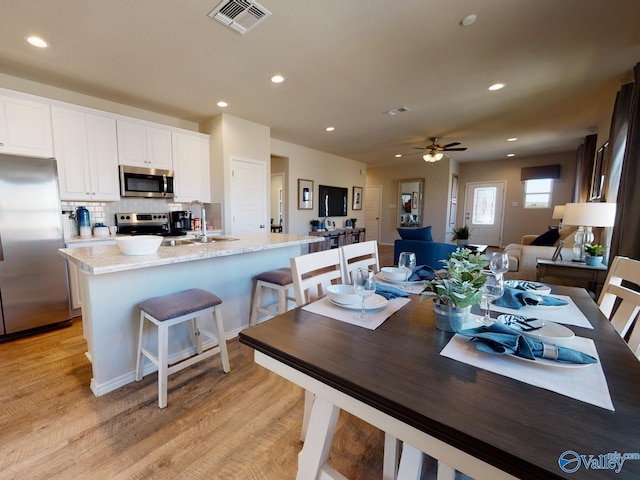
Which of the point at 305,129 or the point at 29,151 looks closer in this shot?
the point at 29,151

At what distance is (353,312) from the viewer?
46.3 inches

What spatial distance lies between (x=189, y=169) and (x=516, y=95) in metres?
4.47

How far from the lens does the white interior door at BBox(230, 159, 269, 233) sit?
429 cm

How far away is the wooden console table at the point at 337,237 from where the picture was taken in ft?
20.1

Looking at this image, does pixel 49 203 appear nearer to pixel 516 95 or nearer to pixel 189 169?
pixel 189 169

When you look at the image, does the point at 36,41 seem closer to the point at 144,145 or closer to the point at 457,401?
the point at 144,145

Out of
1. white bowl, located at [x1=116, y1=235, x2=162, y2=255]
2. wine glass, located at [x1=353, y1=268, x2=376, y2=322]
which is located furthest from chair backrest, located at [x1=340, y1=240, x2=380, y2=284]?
white bowl, located at [x1=116, y1=235, x2=162, y2=255]

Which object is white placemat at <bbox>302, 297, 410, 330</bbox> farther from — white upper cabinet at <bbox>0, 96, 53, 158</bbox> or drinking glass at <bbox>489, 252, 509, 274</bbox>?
white upper cabinet at <bbox>0, 96, 53, 158</bbox>

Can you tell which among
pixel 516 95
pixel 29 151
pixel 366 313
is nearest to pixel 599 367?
pixel 366 313

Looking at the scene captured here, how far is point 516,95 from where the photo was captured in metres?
3.39

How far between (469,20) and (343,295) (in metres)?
2.25

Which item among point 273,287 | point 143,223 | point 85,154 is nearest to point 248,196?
point 143,223

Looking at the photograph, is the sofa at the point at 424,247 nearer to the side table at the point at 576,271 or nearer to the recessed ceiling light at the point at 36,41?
the side table at the point at 576,271

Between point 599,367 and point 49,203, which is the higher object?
point 49,203
